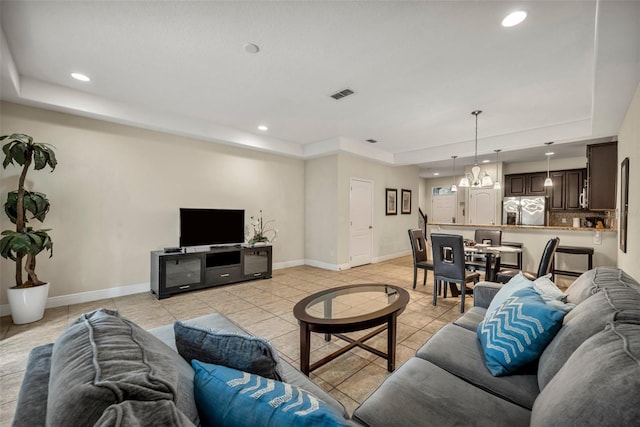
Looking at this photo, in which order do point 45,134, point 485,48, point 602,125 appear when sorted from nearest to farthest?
point 485,48 → point 45,134 → point 602,125

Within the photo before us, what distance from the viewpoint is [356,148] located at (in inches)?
226

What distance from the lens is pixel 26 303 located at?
9.78 ft

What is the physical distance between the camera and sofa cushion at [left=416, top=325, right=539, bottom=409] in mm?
1209

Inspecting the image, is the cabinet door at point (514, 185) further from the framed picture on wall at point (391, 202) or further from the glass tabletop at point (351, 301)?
the glass tabletop at point (351, 301)

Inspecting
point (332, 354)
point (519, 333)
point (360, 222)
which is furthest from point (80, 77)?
point (360, 222)

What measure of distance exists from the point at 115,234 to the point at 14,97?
75.8 inches

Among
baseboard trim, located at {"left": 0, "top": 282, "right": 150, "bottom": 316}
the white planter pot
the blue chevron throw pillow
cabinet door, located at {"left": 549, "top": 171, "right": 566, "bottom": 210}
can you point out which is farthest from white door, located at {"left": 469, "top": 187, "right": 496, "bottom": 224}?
the white planter pot

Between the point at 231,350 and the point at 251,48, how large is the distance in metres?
2.59

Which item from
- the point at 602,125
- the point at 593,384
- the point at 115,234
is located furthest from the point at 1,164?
the point at 602,125

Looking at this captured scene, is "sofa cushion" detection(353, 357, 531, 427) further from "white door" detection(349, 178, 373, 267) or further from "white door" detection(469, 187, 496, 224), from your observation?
"white door" detection(469, 187, 496, 224)

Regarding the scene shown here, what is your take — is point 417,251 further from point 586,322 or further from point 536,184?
point 536,184

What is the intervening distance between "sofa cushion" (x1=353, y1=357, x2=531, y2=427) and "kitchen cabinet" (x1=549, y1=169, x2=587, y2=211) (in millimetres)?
7791

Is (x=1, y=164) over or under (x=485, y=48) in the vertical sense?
under

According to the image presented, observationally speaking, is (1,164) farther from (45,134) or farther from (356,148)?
(356,148)
